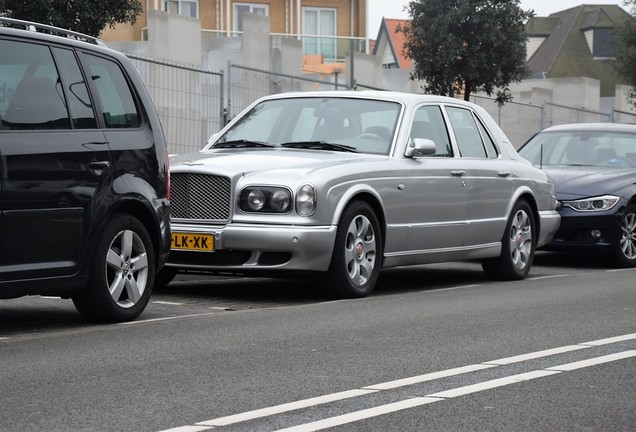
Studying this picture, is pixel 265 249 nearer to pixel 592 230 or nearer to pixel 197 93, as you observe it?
pixel 592 230

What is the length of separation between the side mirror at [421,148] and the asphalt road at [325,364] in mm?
1258

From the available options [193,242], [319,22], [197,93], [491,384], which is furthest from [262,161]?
[319,22]

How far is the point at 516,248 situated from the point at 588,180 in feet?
8.51

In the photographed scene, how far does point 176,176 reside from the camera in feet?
34.7

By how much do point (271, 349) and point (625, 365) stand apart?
1.93 m

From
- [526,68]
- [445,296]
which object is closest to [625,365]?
[445,296]

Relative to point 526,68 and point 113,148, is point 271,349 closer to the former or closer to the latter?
point 113,148

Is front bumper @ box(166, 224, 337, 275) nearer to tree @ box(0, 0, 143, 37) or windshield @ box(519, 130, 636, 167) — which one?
windshield @ box(519, 130, 636, 167)

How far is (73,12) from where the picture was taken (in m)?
17.0

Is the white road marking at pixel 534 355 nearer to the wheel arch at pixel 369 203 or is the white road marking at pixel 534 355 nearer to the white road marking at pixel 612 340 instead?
the white road marking at pixel 612 340

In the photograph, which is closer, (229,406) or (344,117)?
(229,406)

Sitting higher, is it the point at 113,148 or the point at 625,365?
the point at 113,148

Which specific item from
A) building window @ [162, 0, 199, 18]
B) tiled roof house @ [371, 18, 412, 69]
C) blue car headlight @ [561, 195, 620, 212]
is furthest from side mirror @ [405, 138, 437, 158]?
tiled roof house @ [371, 18, 412, 69]

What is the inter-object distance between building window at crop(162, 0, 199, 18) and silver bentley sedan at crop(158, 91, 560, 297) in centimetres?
3691
